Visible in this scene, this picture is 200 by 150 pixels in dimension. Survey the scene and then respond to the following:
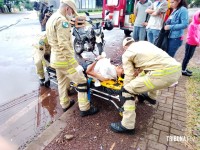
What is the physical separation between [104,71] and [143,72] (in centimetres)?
71

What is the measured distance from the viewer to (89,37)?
5930 mm

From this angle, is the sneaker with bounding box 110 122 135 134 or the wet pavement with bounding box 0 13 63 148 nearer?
the sneaker with bounding box 110 122 135 134

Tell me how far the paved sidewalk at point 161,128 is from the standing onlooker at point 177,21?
117cm

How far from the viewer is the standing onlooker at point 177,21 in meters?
3.51

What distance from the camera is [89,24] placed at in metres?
6.16

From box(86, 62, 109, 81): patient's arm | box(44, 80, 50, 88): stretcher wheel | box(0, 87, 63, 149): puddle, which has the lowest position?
Answer: box(0, 87, 63, 149): puddle

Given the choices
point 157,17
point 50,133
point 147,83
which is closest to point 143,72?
point 147,83

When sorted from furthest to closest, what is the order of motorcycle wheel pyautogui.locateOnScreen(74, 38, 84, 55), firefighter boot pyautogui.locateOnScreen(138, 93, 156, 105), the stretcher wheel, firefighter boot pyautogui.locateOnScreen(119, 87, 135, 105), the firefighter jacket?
motorcycle wheel pyautogui.locateOnScreen(74, 38, 84, 55), the stretcher wheel, firefighter boot pyautogui.locateOnScreen(138, 93, 156, 105), the firefighter jacket, firefighter boot pyautogui.locateOnScreen(119, 87, 135, 105)

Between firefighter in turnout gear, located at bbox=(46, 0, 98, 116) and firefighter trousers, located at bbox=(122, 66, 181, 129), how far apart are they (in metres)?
0.72

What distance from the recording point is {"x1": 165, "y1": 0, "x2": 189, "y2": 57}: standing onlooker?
3510mm

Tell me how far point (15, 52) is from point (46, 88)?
3313 millimetres

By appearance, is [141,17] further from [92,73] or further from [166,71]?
[166,71]

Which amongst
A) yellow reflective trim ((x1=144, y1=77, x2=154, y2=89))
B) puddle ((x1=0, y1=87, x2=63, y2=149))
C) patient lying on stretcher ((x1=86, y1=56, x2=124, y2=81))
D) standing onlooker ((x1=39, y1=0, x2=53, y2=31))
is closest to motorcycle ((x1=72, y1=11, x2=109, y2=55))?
standing onlooker ((x1=39, y1=0, x2=53, y2=31))

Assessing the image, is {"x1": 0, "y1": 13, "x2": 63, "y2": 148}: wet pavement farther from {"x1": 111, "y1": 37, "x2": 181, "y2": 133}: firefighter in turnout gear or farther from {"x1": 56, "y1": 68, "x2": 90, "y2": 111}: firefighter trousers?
{"x1": 111, "y1": 37, "x2": 181, "y2": 133}: firefighter in turnout gear
